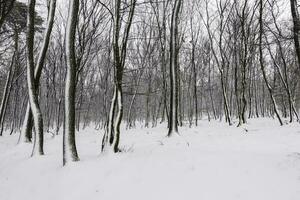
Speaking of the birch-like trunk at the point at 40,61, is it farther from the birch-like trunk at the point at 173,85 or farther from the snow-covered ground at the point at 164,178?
the birch-like trunk at the point at 173,85

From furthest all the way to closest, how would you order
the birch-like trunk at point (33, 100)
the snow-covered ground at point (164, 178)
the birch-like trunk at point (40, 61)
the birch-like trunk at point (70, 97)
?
1. the birch-like trunk at point (40, 61)
2. the birch-like trunk at point (33, 100)
3. the birch-like trunk at point (70, 97)
4. the snow-covered ground at point (164, 178)

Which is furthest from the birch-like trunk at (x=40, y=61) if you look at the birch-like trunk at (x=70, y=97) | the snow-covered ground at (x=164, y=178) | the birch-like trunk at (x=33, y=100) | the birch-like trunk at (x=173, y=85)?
the birch-like trunk at (x=173, y=85)

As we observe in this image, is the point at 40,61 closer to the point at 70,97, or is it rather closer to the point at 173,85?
the point at 70,97

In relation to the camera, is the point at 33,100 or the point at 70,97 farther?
the point at 33,100

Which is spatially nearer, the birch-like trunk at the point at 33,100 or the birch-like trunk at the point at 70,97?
the birch-like trunk at the point at 70,97

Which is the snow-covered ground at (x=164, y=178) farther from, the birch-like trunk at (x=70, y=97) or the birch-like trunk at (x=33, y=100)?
the birch-like trunk at (x=33, y=100)

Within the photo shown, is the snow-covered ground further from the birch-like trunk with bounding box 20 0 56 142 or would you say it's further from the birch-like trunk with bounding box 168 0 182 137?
the birch-like trunk with bounding box 168 0 182 137

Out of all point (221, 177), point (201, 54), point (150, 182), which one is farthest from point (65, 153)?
point (201, 54)

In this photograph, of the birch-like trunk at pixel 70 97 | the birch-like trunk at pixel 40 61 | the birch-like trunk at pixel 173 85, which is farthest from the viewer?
the birch-like trunk at pixel 173 85

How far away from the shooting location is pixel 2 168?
330 inches

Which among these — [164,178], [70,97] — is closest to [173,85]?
[70,97]

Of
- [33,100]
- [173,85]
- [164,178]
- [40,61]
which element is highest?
[40,61]

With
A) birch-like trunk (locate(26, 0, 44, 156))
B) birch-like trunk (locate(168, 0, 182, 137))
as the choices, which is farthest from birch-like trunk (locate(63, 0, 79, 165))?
birch-like trunk (locate(168, 0, 182, 137))

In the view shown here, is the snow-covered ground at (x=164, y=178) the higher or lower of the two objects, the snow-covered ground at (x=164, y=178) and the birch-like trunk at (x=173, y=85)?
the lower
